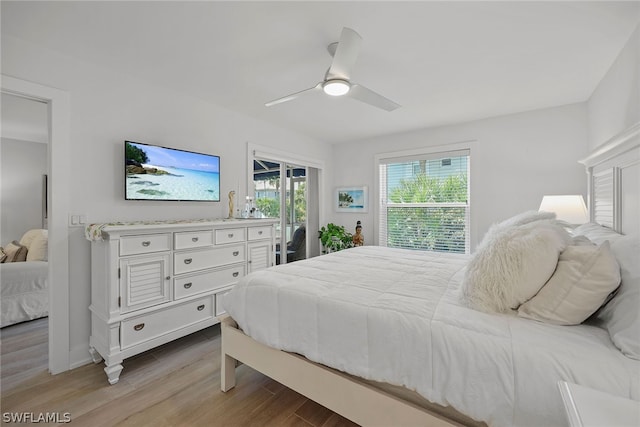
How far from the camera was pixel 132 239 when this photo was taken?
2068mm

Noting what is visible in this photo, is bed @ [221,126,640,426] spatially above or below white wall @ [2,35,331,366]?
below

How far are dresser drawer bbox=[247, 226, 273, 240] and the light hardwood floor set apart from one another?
1.18 m

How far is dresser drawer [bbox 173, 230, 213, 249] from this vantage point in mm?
2342

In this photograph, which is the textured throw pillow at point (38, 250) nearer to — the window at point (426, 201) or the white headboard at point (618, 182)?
the window at point (426, 201)

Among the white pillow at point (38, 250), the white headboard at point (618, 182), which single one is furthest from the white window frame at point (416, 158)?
the white pillow at point (38, 250)

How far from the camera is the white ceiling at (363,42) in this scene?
1.67m

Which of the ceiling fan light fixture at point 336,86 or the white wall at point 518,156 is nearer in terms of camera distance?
the ceiling fan light fixture at point 336,86

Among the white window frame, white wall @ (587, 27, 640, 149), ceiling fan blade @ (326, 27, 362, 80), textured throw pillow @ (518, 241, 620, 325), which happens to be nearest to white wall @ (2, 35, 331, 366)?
ceiling fan blade @ (326, 27, 362, 80)

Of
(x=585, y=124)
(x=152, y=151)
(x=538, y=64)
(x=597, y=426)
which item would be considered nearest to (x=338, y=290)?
(x=597, y=426)

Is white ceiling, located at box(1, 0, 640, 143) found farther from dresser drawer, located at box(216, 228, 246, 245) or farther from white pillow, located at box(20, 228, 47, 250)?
white pillow, located at box(20, 228, 47, 250)

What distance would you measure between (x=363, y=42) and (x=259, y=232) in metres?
2.10

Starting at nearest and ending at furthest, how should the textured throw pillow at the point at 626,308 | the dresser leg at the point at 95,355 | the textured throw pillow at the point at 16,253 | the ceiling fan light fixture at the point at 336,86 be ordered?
the textured throw pillow at the point at 626,308 < the ceiling fan light fixture at the point at 336,86 < the dresser leg at the point at 95,355 < the textured throw pillow at the point at 16,253

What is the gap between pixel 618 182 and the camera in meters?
1.87

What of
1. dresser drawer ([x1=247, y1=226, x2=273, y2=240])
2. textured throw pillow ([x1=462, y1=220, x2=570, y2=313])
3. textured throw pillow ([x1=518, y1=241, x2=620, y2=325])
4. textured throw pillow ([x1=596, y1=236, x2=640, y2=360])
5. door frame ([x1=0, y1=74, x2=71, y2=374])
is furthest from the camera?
dresser drawer ([x1=247, y1=226, x2=273, y2=240])
